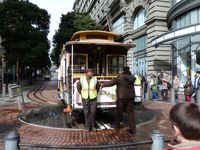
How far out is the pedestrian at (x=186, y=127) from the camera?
2289 mm

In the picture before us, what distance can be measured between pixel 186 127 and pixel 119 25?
3966 cm

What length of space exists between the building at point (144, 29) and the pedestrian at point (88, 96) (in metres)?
10.9

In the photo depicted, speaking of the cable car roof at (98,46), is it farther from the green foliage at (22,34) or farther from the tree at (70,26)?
the tree at (70,26)

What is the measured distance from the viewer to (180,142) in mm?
2383

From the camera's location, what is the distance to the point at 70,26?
48562mm

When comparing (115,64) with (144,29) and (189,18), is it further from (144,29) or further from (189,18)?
(144,29)

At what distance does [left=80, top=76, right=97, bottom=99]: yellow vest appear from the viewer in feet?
33.5

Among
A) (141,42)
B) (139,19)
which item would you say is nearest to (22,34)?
(139,19)

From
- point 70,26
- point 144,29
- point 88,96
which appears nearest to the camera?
point 88,96

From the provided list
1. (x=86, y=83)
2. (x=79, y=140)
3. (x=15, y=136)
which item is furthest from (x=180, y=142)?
(x=86, y=83)

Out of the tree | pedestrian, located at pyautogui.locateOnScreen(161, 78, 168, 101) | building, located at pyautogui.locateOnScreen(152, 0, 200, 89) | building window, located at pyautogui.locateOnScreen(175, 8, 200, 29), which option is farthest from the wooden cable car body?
the tree

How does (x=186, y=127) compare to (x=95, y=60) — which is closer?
(x=186, y=127)

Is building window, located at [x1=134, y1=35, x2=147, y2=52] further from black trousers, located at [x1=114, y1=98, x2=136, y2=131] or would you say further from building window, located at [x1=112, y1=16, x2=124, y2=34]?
black trousers, located at [x1=114, y1=98, x2=136, y2=131]


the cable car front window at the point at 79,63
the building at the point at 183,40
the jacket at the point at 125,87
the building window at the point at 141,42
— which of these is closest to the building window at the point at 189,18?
the building at the point at 183,40
